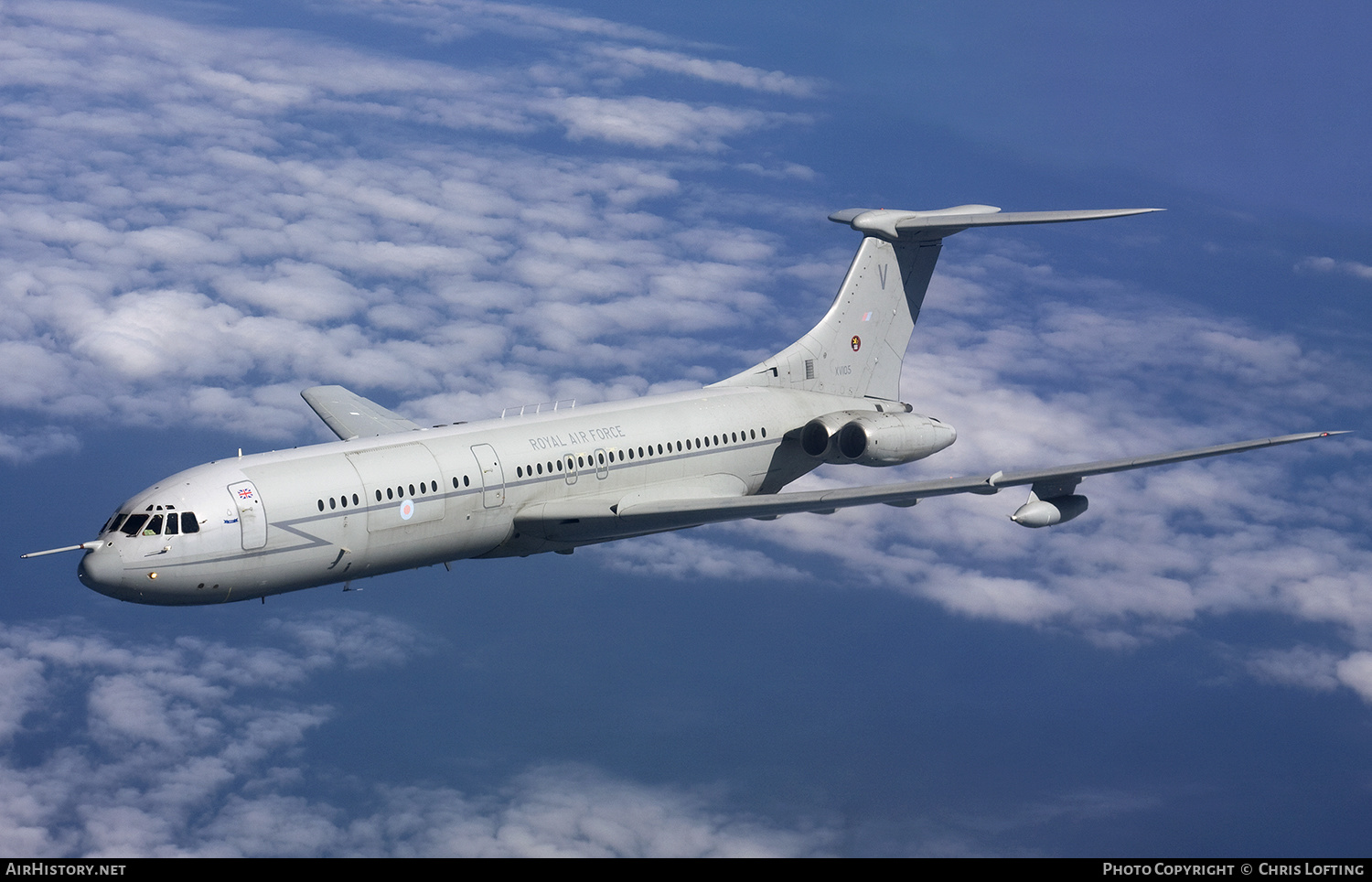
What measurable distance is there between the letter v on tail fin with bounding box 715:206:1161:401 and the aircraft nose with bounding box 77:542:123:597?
20.1 metres

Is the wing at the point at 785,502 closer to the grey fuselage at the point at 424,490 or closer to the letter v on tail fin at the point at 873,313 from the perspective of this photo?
the grey fuselage at the point at 424,490

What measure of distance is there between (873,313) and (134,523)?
80.1ft

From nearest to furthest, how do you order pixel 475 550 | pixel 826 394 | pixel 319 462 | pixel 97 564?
pixel 97 564 < pixel 319 462 < pixel 475 550 < pixel 826 394

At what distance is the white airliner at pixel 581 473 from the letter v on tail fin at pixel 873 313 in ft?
0.19

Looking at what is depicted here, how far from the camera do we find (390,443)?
42.5m

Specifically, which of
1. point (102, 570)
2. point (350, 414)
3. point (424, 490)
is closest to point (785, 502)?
point (424, 490)

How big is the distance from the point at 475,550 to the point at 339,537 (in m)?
4.34

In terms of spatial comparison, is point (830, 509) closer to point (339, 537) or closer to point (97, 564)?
point (339, 537)

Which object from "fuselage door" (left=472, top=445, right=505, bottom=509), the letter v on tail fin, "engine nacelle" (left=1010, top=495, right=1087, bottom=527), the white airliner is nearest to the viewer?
the white airliner

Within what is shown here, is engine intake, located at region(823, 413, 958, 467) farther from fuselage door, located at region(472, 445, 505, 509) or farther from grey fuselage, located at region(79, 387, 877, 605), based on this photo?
fuselage door, located at region(472, 445, 505, 509)

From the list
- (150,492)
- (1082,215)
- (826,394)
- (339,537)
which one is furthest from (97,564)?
(1082,215)

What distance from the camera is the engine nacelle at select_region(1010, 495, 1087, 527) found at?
138ft

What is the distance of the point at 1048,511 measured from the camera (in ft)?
139

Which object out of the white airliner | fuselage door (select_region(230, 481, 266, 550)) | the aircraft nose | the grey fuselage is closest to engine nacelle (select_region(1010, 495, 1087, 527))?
the white airliner
